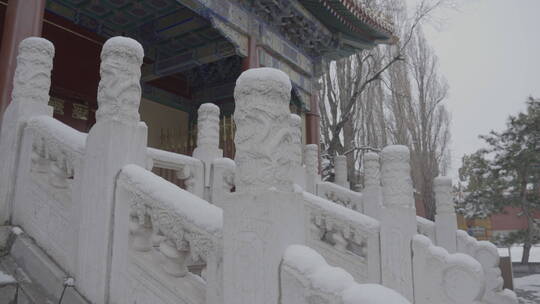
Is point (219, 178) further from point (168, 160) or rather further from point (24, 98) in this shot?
point (24, 98)

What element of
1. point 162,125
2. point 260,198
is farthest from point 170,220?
point 162,125

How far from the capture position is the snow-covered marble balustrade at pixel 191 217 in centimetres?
156

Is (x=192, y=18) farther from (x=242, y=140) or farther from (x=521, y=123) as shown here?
(x=521, y=123)

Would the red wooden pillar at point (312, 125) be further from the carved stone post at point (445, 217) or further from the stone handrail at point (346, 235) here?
the stone handrail at point (346, 235)

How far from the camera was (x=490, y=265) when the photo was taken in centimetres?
510

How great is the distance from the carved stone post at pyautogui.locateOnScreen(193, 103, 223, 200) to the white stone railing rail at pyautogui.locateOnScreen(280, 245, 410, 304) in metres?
3.00

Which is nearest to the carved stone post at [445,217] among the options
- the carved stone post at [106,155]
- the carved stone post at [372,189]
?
the carved stone post at [372,189]

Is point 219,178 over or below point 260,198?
over

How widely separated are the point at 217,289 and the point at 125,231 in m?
0.68

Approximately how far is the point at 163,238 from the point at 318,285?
958 millimetres

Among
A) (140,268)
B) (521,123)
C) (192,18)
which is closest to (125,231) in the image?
(140,268)

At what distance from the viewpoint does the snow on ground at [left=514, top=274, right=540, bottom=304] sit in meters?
6.94

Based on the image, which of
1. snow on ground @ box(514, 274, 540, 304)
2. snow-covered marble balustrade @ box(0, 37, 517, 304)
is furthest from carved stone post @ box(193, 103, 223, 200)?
snow on ground @ box(514, 274, 540, 304)

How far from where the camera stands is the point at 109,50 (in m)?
2.38
